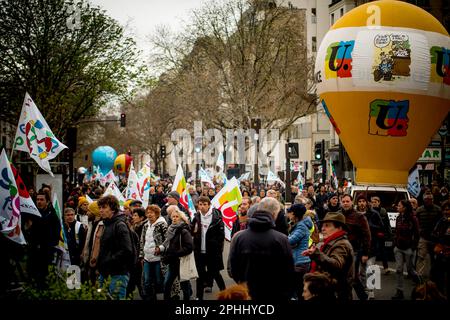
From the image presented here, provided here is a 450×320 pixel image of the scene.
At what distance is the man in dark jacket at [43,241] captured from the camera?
1022 cm

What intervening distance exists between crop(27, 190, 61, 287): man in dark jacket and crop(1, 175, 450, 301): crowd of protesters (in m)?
0.01

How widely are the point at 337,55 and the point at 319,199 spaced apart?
549cm

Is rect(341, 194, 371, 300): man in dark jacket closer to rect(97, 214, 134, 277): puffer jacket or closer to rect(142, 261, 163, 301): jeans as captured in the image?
rect(142, 261, 163, 301): jeans

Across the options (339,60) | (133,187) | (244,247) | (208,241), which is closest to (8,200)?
(244,247)

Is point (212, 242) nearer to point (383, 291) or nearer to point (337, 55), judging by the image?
point (383, 291)

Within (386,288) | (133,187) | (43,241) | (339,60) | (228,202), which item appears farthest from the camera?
(339,60)

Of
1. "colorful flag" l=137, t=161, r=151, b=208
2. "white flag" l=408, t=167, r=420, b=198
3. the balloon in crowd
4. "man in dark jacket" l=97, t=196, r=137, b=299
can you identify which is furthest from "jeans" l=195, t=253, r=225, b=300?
the balloon in crowd

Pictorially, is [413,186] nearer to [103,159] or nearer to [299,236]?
[299,236]

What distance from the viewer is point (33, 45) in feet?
113

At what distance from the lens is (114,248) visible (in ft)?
30.3

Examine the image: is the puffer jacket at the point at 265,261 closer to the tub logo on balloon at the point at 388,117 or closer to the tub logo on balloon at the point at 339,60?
the tub logo on balloon at the point at 388,117

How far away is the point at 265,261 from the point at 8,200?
12.5 feet
